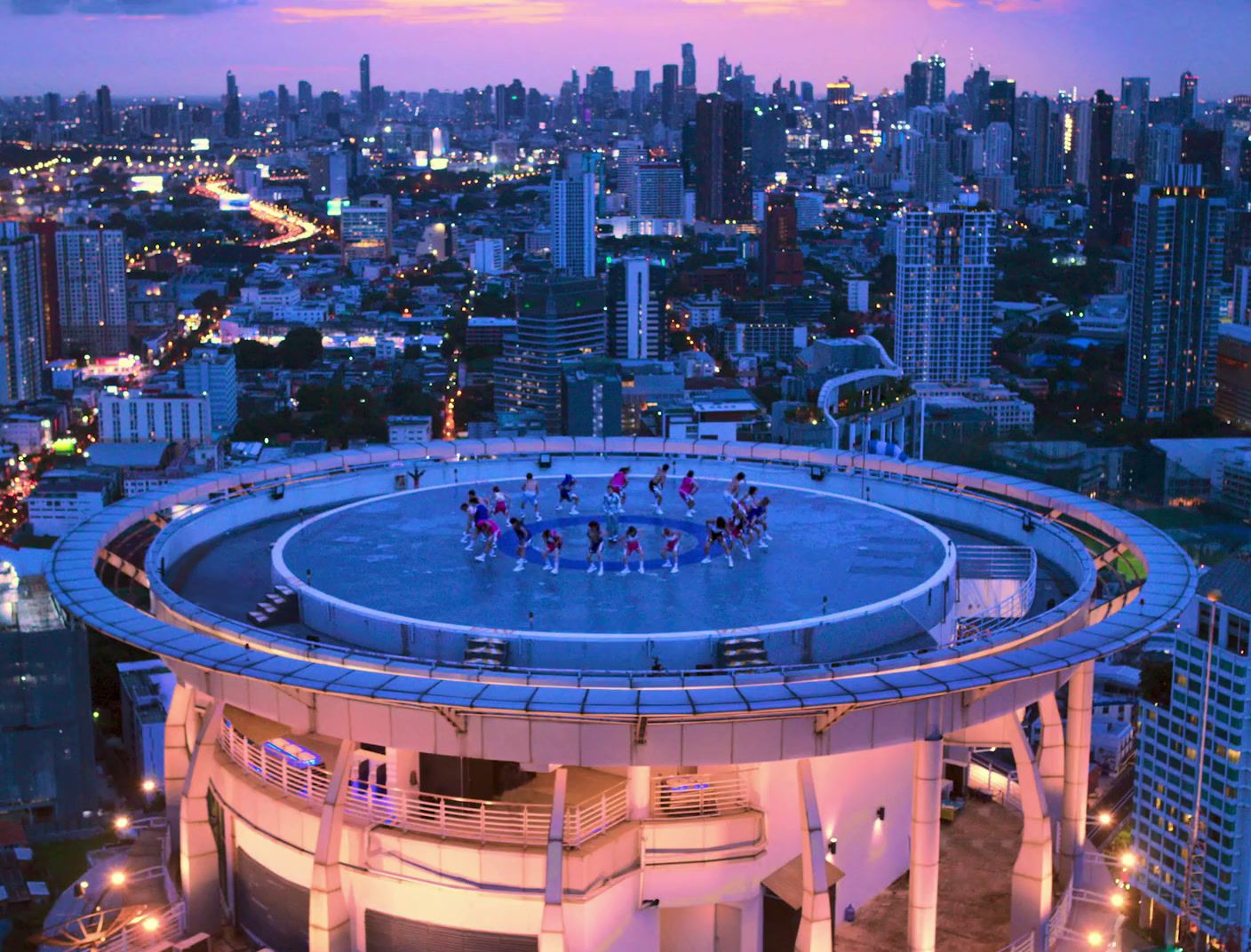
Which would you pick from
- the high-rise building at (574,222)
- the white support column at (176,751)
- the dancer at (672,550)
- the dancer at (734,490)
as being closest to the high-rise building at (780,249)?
the high-rise building at (574,222)

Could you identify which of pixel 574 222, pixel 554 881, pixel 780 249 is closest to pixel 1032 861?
pixel 554 881

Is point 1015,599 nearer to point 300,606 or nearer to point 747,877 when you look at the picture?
point 747,877

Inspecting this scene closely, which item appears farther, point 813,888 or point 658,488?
point 658,488

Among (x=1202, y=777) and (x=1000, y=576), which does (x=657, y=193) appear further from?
(x=1000, y=576)

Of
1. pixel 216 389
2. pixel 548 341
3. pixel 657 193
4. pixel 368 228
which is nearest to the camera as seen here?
pixel 216 389

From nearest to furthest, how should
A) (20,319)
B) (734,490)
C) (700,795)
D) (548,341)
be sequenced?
(700,795) → (734,490) → (548,341) → (20,319)

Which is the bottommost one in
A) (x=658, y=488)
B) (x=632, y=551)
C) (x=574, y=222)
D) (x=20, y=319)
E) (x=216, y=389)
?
(x=216, y=389)

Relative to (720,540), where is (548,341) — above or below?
below

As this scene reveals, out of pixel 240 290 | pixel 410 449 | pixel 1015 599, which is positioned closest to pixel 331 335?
pixel 240 290
